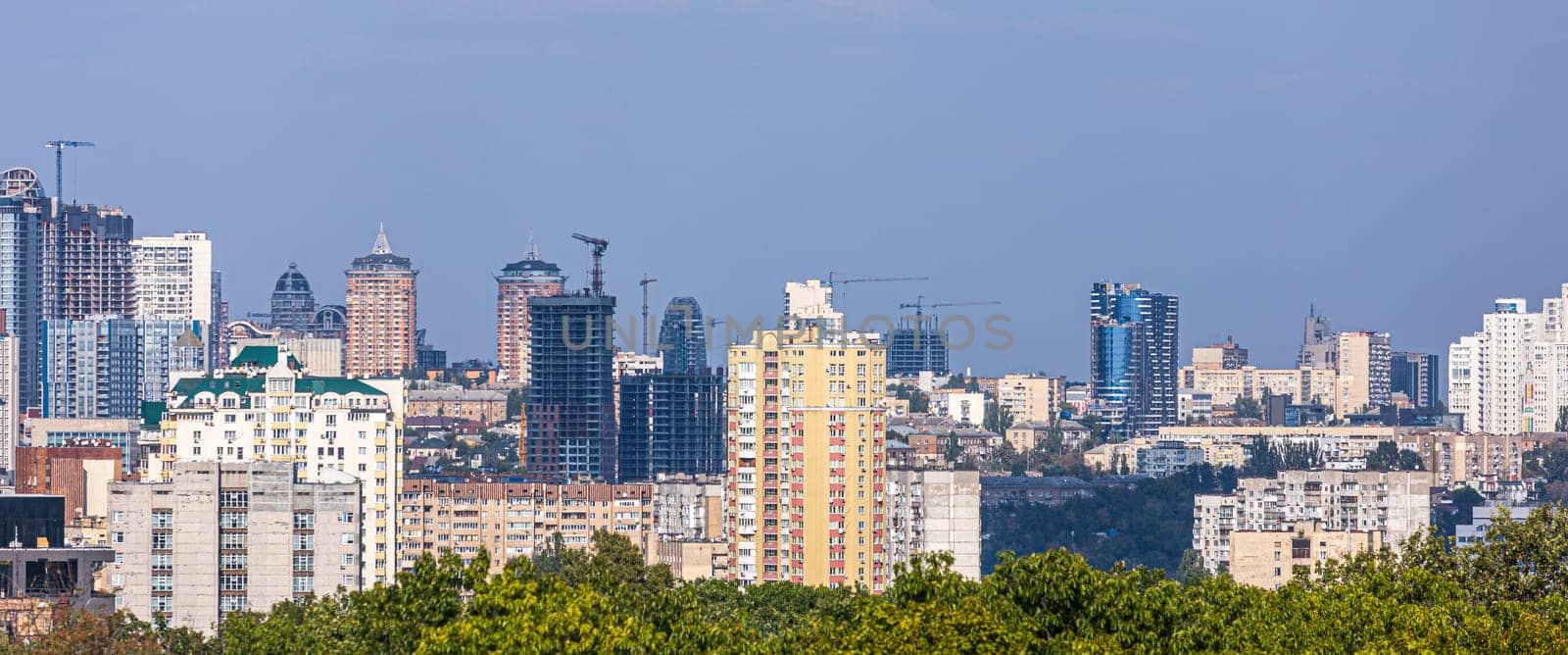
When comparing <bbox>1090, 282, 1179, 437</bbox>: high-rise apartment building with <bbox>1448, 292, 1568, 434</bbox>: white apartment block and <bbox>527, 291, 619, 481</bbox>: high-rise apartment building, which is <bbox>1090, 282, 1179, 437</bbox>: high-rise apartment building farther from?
<bbox>527, 291, 619, 481</bbox>: high-rise apartment building

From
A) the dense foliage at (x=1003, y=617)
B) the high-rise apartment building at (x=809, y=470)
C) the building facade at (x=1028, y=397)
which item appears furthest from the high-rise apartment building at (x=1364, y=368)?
the dense foliage at (x=1003, y=617)

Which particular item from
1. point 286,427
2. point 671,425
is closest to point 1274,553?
point 286,427

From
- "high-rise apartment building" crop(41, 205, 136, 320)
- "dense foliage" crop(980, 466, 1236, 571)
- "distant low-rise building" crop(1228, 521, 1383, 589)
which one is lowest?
"dense foliage" crop(980, 466, 1236, 571)

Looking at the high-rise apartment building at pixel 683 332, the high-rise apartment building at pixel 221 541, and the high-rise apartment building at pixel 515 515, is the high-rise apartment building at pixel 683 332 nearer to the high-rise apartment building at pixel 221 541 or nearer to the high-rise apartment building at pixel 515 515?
the high-rise apartment building at pixel 515 515

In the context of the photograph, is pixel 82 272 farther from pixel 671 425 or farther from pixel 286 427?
pixel 286 427

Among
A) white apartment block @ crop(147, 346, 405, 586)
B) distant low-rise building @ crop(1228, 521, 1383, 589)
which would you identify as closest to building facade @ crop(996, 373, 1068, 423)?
distant low-rise building @ crop(1228, 521, 1383, 589)

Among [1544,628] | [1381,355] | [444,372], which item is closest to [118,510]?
[1544,628]
